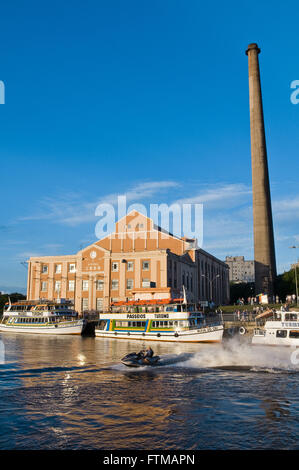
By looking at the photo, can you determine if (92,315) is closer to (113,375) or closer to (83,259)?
(83,259)

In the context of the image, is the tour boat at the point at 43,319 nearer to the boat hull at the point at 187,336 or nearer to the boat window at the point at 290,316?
the boat hull at the point at 187,336

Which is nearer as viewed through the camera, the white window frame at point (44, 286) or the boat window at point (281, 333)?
the boat window at point (281, 333)

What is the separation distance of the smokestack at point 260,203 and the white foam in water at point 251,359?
5366cm

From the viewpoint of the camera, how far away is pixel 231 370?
28266mm

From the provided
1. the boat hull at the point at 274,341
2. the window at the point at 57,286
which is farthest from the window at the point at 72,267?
the boat hull at the point at 274,341

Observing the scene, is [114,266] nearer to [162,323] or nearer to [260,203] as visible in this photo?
[162,323]

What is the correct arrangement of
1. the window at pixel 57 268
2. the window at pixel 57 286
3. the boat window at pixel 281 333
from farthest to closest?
the window at pixel 57 268 → the window at pixel 57 286 → the boat window at pixel 281 333

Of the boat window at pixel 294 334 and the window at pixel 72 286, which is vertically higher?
the window at pixel 72 286

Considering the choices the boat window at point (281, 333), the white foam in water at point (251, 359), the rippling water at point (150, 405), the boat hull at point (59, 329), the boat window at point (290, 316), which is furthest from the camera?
the boat hull at point (59, 329)

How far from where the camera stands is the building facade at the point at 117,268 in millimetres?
85188

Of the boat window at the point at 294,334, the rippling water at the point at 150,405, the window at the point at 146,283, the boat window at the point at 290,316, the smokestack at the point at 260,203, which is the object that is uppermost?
the smokestack at the point at 260,203
